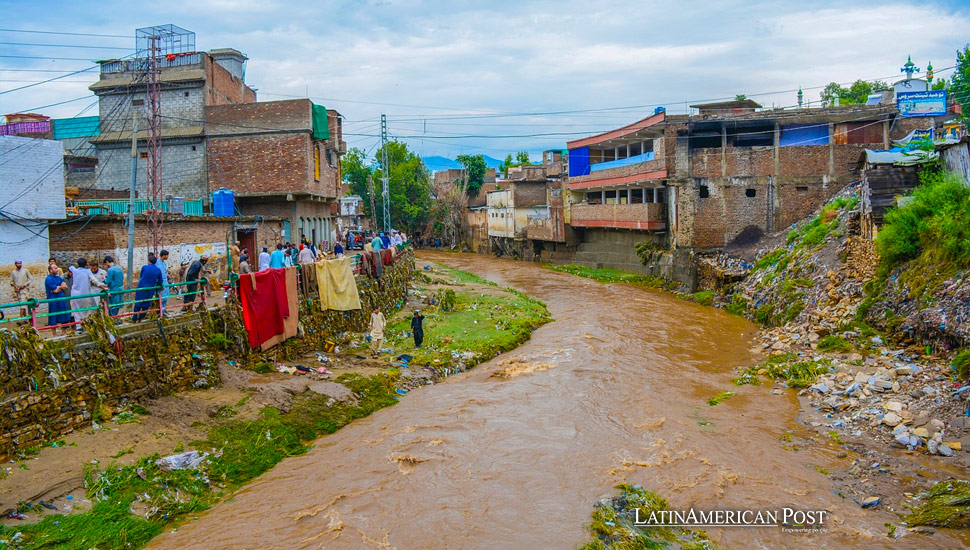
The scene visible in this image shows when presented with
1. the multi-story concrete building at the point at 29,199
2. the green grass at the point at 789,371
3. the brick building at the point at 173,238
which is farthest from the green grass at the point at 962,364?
the multi-story concrete building at the point at 29,199

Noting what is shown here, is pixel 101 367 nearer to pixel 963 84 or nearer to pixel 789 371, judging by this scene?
pixel 789 371

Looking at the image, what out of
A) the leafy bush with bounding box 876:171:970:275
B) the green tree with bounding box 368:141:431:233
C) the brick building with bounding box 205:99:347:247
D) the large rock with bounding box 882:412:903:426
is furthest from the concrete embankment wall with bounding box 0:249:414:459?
the green tree with bounding box 368:141:431:233

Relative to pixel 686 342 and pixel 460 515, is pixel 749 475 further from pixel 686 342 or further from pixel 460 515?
pixel 686 342

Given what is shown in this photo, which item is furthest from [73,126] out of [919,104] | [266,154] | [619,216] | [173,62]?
[919,104]

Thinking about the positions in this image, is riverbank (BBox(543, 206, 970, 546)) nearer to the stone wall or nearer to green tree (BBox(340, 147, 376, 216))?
the stone wall

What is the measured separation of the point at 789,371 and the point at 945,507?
6.57 m

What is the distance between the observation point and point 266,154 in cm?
2848

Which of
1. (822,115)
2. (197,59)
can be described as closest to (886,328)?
(822,115)

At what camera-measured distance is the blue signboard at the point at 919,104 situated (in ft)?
97.2

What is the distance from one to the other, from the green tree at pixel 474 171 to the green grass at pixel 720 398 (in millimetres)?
51621

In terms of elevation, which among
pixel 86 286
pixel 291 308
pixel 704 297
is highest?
pixel 86 286

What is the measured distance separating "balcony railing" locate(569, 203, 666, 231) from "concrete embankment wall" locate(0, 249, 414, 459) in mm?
22170

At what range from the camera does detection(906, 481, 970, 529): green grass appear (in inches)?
333

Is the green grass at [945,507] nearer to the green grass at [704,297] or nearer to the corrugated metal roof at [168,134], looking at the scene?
the green grass at [704,297]
